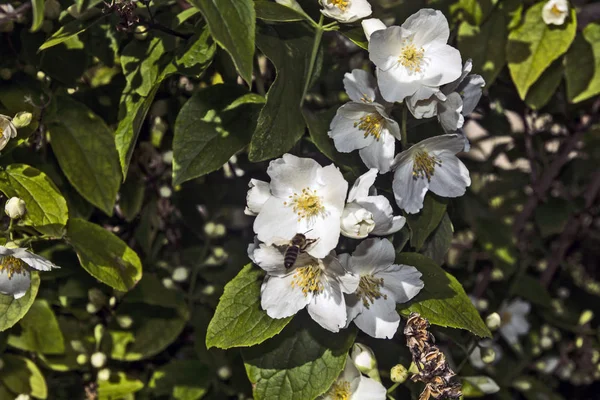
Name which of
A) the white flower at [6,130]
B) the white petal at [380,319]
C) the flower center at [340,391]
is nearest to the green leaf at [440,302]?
the white petal at [380,319]

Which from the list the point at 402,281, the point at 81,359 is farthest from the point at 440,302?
the point at 81,359

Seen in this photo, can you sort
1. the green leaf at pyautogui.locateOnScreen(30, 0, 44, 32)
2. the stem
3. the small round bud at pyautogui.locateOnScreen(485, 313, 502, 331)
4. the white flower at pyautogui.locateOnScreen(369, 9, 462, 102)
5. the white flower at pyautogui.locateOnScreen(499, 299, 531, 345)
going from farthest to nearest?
the white flower at pyautogui.locateOnScreen(499, 299, 531, 345) < the small round bud at pyautogui.locateOnScreen(485, 313, 502, 331) < the stem < the white flower at pyautogui.locateOnScreen(369, 9, 462, 102) < the green leaf at pyautogui.locateOnScreen(30, 0, 44, 32)

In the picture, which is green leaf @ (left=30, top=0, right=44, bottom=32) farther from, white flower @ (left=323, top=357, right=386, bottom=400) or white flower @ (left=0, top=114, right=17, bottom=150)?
white flower @ (left=323, top=357, right=386, bottom=400)

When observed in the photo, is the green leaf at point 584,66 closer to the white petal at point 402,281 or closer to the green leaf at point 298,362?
the white petal at point 402,281

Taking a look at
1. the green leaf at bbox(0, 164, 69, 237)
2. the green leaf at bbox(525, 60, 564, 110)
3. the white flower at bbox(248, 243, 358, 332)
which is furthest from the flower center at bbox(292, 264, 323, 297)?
the green leaf at bbox(525, 60, 564, 110)

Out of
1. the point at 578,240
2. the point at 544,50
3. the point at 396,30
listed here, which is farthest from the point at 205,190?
the point at 578,240

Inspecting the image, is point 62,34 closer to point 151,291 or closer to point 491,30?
point 151,291
